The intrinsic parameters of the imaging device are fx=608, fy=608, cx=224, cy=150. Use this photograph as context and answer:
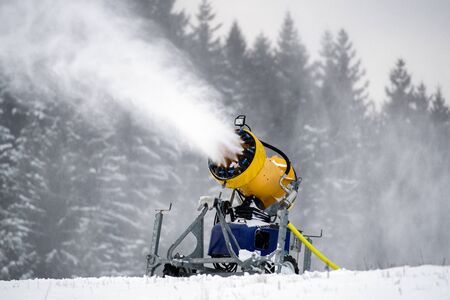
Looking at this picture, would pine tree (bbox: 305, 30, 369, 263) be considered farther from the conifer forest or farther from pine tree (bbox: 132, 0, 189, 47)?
pine tree (bbox: 132, 0, 189, 47)

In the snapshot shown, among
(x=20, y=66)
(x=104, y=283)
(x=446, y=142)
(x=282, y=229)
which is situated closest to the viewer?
(x=104, y=283)

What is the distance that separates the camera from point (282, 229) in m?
10.4

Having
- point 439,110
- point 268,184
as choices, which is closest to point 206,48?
point 439,110

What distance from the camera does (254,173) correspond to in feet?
36.0

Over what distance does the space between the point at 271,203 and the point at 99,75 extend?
28.6m

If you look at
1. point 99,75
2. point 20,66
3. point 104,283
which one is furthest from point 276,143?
point 104,283

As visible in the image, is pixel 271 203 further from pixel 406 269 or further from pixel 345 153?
pixel 345 153

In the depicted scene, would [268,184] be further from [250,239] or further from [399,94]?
[399,94]

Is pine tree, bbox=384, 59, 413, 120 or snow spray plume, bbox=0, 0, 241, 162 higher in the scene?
pine tree, bbox=384, 59, 413, 120

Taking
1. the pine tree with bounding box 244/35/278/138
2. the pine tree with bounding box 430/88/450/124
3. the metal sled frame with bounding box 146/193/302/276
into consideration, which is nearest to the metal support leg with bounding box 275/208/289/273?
the metal sled frame with bounding box 146/193/302/276

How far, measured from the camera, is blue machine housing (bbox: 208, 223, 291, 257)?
10922mm

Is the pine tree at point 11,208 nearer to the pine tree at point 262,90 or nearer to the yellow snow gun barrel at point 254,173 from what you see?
the pine tree at point 262,90

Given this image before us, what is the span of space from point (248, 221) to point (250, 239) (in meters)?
0.40

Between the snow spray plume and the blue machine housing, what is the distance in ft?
4.47
